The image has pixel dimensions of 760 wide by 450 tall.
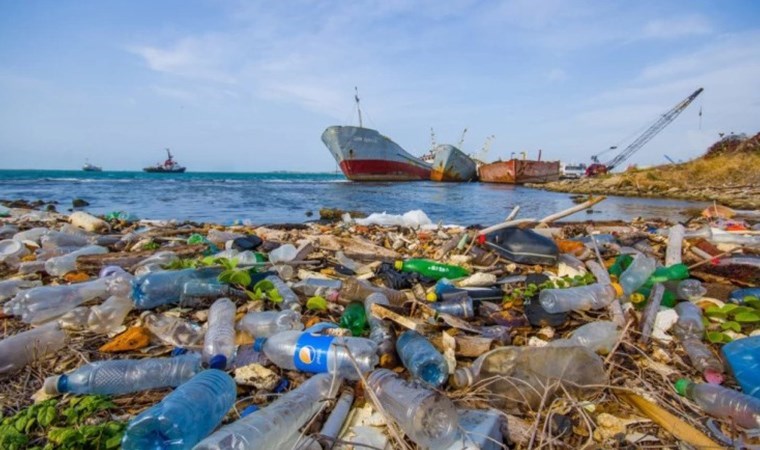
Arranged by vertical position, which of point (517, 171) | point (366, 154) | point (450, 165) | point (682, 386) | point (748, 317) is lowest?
point (682, 386)

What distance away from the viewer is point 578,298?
2357 mm

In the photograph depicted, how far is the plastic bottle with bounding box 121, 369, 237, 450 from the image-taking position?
1.16m

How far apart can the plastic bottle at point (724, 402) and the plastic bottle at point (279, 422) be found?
152cm

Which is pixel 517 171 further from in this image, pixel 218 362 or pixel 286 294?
pixel 218 362

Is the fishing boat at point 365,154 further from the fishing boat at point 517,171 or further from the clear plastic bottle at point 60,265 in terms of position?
the clear plastic bottle at point 60,265

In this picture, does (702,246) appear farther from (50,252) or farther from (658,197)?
(658,197)

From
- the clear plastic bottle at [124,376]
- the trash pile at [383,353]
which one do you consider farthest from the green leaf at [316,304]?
the clear plastic bottle at [124,376]

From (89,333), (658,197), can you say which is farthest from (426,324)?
(658,197)

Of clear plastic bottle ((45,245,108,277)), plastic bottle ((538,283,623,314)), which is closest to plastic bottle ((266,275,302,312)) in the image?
plastic bottle ((538,283,623,314))

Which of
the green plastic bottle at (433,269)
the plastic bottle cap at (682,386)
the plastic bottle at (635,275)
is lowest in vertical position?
the plastic bottle cap at (682,386)

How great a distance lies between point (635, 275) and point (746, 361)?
1.05 m

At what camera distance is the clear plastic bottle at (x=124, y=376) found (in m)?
1.50

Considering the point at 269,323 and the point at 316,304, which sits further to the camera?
the point at 316,304

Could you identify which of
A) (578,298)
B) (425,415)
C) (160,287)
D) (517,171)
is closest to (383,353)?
(425,415)
